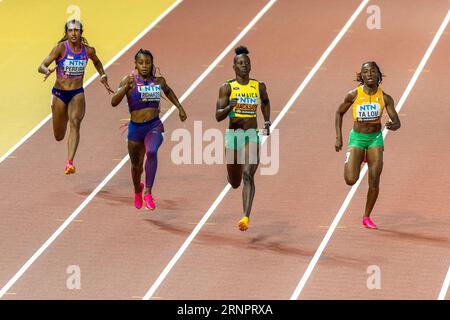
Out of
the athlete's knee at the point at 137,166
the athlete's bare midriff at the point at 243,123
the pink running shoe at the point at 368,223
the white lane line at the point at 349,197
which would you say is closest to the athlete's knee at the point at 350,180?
the pink running shoe at the point at 368,223

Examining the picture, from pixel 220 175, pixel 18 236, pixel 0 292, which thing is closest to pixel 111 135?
pixel 220 175

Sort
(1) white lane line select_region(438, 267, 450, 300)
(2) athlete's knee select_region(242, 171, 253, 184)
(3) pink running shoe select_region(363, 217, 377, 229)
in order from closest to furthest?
1. (1) white lane line select_region(438, 267, 450, 300)
2. (2) athlete's knee select_region(242, 171, 253, 184)
3. (3) pink running shoe select_region(363, 217, 377, 229)

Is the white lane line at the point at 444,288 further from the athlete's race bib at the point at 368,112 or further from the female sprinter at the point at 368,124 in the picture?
the athlete's race bib at the point at 368,112

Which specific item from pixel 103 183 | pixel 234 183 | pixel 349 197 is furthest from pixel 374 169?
pixel 103 183

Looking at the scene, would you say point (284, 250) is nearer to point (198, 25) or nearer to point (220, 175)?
point (220, 175)

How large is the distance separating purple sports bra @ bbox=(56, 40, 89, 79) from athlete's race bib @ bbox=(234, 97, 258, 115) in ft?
9.13

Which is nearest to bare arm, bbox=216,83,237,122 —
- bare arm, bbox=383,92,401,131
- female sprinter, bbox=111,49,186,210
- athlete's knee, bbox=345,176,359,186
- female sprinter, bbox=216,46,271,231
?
female sprinter, bbox=216,46,271,231

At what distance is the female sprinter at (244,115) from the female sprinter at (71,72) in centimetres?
227

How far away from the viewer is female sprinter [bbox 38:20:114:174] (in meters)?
19.7

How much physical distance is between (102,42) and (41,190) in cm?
629

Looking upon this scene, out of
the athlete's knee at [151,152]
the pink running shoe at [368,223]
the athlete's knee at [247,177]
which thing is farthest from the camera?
the athlete's knee at [151,152]

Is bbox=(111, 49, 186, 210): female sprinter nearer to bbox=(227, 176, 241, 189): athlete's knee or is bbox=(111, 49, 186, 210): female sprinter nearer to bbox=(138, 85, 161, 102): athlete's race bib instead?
bbox=(138, 85, 161, 102): athlete's race bib

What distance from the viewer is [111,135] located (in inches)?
848

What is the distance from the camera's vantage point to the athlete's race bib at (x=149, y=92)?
18344 millimetres
